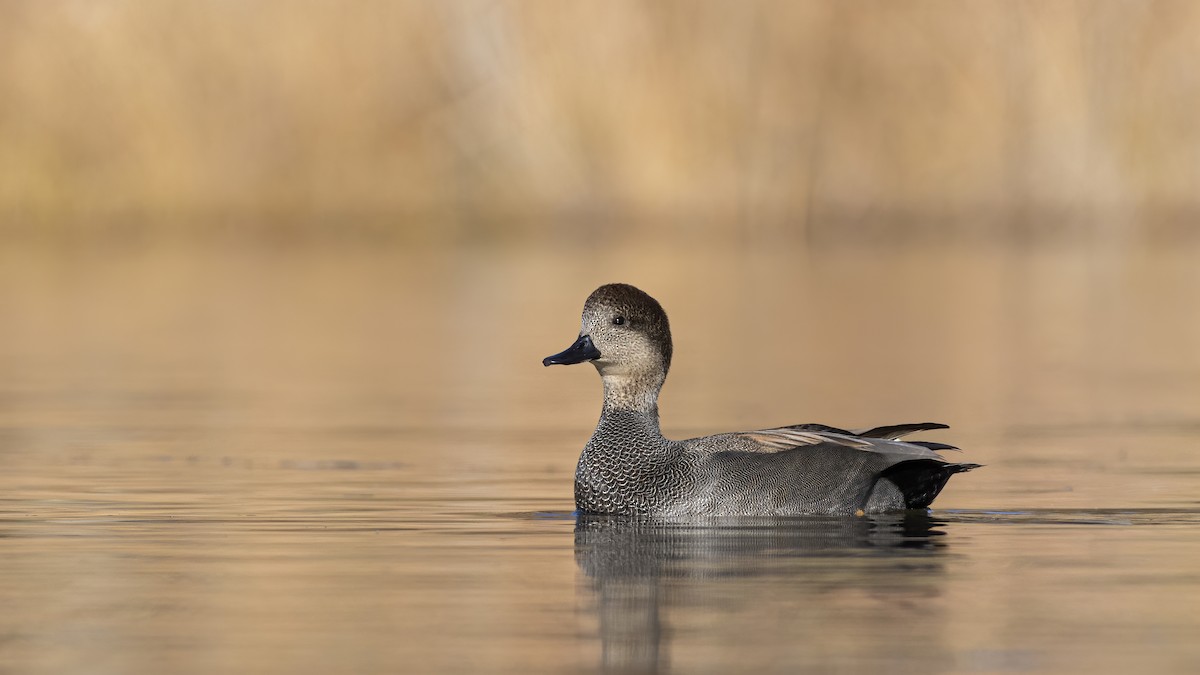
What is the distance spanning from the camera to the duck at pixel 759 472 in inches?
333

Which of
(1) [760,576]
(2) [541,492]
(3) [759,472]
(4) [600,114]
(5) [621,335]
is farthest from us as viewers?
(4) [600,114]

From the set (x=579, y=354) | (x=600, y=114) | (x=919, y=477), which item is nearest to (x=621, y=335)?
(x=579, y=354)

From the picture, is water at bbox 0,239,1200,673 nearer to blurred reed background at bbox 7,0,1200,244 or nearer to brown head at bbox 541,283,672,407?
brown head at bbox 541,283,672,407

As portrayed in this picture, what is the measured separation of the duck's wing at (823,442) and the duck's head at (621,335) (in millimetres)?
623

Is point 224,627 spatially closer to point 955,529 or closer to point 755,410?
point 955,529

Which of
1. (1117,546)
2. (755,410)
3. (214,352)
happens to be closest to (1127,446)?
(755,410)

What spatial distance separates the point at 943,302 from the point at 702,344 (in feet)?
13.6

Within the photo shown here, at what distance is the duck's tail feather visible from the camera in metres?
8.50

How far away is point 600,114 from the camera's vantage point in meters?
27.9

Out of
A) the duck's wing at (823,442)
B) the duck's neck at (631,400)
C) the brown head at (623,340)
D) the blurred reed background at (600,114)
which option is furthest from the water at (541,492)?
the blurred reed background at (600,114)

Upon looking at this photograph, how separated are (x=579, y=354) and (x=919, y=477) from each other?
1.30 metres

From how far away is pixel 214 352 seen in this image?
1783 cm

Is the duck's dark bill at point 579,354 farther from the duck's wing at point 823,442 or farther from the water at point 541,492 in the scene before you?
the duck's wing at point 823,442

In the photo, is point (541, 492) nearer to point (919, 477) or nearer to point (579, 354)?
point (579, 354)
